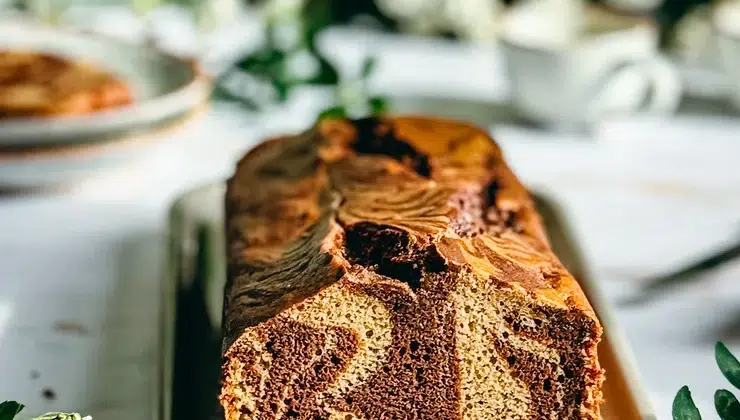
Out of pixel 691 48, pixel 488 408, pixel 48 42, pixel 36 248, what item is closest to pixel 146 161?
pixel 36 248

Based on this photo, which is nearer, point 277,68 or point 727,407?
point 727,407

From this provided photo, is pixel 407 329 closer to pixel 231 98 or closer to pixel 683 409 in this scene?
pixel 683 409

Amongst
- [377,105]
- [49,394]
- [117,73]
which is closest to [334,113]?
[377,105]

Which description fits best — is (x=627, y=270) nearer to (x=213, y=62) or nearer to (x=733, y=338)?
(x=733, y=338)

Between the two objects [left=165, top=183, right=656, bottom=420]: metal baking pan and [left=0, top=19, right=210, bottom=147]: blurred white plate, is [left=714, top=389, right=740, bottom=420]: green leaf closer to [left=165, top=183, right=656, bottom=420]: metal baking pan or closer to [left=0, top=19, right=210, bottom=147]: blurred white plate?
[left=165, top=183, right=656, bottom=420]: metal baking pan

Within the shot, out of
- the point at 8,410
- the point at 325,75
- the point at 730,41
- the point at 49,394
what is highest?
the point at 730,41
